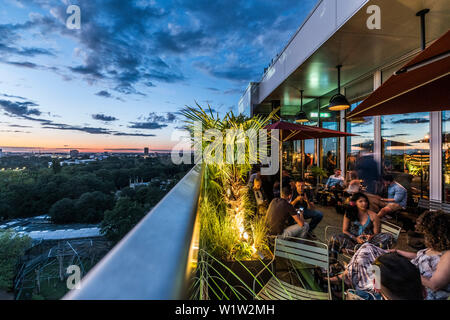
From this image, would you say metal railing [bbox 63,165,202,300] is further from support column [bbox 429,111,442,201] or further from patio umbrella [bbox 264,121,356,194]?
support column [bbox 429,111,442,201]

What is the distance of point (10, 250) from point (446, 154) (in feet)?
90.9

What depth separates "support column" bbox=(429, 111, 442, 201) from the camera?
4.12 meters

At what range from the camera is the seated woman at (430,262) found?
1.67 metres

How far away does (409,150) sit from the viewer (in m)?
4.87

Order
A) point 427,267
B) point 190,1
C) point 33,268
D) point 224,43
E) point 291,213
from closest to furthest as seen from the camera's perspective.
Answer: point 427,267 < point 291,213 < point 190,1 < point 33,268 < point 224,43

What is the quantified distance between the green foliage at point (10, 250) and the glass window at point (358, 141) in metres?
25.1

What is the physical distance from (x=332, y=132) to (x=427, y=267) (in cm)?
358

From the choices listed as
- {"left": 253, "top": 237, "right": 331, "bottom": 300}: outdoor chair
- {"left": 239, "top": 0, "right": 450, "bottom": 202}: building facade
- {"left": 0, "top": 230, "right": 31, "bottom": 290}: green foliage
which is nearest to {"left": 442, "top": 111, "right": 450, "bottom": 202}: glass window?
{"left": 239, "top": 0, "right": 450, "bottom": 202}: building facade

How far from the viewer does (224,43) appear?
18250 millimetres

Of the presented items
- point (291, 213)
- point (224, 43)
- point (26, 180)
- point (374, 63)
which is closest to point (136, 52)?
point (224, 43)

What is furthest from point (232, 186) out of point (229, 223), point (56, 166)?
point (56, 166)

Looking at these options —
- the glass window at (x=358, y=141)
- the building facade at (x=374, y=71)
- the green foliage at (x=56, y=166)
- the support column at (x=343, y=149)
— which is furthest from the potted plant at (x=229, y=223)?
the green foliage at (x=56, y=166)

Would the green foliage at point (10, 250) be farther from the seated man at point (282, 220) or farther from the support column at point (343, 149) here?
the support column at point (343, 149)

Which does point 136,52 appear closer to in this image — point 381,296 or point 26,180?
point 26,180
